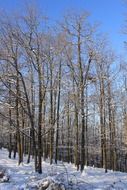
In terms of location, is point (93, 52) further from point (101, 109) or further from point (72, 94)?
point (101, 109)

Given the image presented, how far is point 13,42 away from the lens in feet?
63.3

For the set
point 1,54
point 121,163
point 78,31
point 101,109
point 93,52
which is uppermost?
point 78,31

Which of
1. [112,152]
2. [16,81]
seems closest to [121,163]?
[112,152]

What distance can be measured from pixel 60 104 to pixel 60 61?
Answer: 690cm

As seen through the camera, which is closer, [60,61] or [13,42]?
[13,42]

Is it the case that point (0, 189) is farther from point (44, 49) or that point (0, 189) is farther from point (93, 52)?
point (93, 52)

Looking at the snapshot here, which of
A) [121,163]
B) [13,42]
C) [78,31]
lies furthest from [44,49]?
[121,163]

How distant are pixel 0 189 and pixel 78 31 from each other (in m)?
15.9

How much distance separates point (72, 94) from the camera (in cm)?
2445

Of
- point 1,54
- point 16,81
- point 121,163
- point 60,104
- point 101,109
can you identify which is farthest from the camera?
point 121,163

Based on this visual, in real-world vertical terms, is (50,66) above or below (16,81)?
above

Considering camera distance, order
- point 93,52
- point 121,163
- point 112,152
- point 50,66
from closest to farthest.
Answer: point 50,66 → point 93,52 → point 112,152 → point 121,163

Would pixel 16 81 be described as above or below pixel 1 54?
below

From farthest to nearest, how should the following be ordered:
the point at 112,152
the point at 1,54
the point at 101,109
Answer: the point at 112,152 → the point at 101,109 → the point at 1,54
